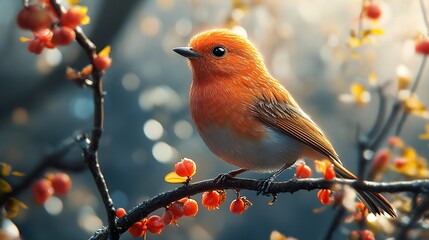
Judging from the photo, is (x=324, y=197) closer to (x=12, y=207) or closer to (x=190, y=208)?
(x=190, y=208)

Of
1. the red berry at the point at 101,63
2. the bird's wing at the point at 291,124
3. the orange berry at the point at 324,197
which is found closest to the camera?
the red berry at the point at 101,63

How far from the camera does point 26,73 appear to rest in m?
5.43

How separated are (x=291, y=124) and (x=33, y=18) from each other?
1.15 meters

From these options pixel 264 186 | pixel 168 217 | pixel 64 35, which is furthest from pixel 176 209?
pixel 64 35

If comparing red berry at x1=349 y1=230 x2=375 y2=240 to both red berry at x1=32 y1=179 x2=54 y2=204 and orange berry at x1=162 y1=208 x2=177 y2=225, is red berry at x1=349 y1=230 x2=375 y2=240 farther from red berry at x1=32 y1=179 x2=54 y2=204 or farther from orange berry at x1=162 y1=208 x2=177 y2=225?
red berry at x1=32 y1=179 x2=54 y2=204

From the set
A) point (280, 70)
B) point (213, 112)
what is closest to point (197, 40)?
point (213, 112)

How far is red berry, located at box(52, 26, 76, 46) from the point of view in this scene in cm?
174

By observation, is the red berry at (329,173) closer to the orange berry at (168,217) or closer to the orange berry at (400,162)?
the orange berry at (168,217)

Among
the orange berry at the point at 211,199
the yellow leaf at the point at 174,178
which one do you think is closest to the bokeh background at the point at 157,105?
the orange berry at the point at 211,199

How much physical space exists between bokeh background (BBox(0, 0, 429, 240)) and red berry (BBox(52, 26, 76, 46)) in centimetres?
310

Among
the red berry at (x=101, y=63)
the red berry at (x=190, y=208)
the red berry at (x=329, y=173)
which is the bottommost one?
the red berry at (x=190, y=208)

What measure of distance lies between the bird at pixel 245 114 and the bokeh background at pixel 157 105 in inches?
94.0

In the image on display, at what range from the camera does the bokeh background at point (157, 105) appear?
5.03m

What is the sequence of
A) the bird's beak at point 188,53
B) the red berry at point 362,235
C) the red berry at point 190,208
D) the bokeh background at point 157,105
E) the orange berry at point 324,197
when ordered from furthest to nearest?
the bokeh background at point 157,105 → the bird's beak at point 188,53 → the red berry at point 362,235 → the red berry at point 190,208 → the orange berry at point 324,197
